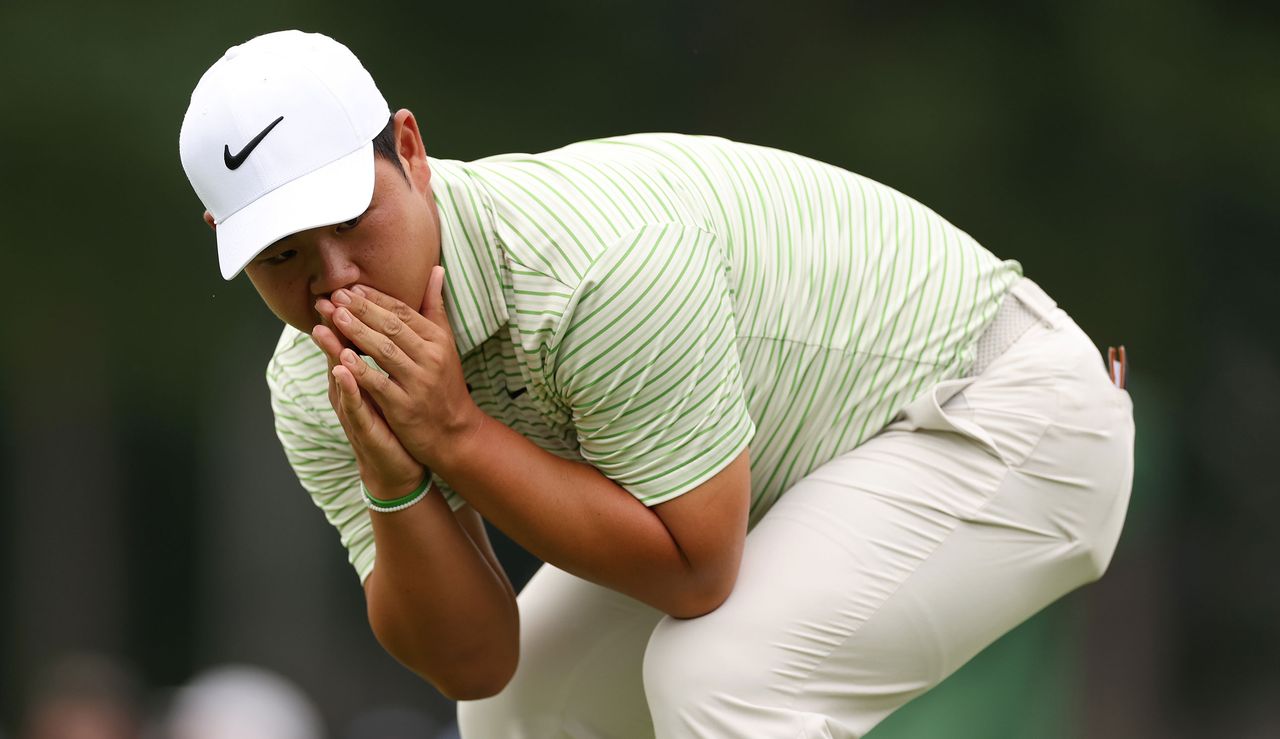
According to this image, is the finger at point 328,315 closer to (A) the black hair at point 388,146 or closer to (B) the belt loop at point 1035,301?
(A) the black hair at point 388,146

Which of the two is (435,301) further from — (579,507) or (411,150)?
(579,507)

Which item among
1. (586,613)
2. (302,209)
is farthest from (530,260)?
(586,613)

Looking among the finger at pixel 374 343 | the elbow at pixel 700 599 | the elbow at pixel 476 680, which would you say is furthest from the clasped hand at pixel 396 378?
the elbow at pixel 476 680

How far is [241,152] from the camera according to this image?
2.04 m

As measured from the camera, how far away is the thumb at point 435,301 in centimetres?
212

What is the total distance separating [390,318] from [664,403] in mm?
384

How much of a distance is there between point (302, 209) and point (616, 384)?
464 mm

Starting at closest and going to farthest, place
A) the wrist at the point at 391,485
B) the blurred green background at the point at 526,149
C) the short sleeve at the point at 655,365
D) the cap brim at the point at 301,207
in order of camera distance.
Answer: the cap brim at the point at 301,207
the short sleeve at the point at 655,365
the wrist at the point at 391,485
the blurred green background at the point at 526,149

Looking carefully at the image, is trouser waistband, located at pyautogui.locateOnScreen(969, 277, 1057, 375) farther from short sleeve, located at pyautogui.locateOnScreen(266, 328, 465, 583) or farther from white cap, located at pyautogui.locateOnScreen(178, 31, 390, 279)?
white cap, located at pyautogui.locateOnScreen(178, 31, 390, 279)

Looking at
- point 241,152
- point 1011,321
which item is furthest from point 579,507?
point 1011,321

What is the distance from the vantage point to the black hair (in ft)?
6.90

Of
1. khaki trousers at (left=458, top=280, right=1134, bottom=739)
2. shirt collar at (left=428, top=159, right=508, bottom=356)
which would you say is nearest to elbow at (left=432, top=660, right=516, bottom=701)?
khaki trousers at (left=458, top=280, right=1134, bottom=739)

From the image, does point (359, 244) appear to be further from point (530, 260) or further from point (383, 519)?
point (383, 519)

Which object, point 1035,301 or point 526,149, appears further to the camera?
point 526,149
